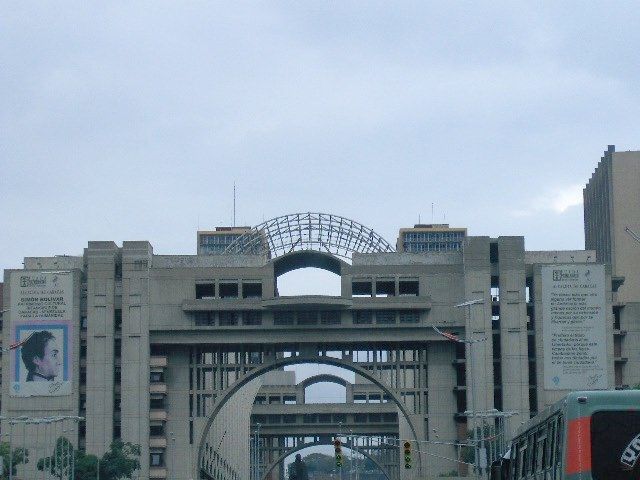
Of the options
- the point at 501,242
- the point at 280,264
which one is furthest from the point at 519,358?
the point at 280,264

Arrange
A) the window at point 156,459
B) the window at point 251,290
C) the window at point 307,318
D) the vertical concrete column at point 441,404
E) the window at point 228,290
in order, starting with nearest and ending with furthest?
the vertical concrete column at point 441,404 < the window at point 156,459 < the window at point 307,318 < the window at point 251,290 < the window at point 228,290

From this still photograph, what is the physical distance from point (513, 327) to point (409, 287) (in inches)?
429

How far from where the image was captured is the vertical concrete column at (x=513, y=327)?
5177 inches

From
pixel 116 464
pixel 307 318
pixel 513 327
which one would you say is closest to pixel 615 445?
pixel 116 464

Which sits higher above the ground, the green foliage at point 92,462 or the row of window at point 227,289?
the row of window at point 227,289

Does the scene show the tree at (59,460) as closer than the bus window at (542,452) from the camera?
No

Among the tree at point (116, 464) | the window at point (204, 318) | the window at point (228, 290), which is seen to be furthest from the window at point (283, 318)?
the tree at point (116, 464)

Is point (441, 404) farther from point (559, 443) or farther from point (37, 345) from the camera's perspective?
point (559, 443)

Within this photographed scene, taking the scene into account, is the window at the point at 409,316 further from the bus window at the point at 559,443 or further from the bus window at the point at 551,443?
the bus window at the point at 559,443

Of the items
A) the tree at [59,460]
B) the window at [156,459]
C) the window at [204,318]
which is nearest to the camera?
the tree at [59,460]

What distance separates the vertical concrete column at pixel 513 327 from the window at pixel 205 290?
2746 centimetres

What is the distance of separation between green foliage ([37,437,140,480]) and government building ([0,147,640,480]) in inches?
97.4

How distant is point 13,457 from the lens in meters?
128

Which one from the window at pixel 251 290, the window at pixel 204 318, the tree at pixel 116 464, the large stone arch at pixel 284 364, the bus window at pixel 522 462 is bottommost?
the tree at pixel 116 464
